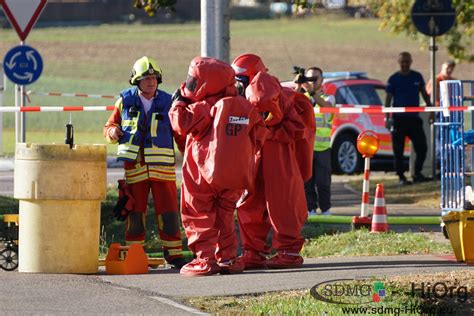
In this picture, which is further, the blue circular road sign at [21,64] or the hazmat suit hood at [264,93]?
the blue circular road sign at [21,64]

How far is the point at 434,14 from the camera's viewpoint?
21000 mm

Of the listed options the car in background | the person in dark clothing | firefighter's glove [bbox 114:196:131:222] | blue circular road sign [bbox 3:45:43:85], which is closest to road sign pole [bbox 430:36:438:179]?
the person in dark clothing

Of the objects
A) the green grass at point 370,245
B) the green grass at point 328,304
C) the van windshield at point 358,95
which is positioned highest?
the van windshield at point 358,95

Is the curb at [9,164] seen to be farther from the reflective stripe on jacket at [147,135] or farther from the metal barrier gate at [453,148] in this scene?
the reflective stripe on jacket at [147,135]

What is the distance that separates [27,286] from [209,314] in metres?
1.77

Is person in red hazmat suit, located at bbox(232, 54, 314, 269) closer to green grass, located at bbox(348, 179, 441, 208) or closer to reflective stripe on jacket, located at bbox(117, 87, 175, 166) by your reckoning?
reflective stripe on jacket, located at bbox(117, 87, 175, 166)

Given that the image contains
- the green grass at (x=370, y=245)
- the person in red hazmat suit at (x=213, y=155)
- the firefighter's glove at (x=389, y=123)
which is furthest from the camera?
the firefighter's glove at (x=389, y=123)

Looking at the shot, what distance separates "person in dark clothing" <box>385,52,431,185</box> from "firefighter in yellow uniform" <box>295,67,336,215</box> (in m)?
4.86

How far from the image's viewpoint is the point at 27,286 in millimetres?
10391

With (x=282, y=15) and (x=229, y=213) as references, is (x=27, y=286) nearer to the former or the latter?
(x=229, y=213)

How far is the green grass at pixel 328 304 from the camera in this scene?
9.38 meters

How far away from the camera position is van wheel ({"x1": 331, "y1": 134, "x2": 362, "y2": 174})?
23.3 m

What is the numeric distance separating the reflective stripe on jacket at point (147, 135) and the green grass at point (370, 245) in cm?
209

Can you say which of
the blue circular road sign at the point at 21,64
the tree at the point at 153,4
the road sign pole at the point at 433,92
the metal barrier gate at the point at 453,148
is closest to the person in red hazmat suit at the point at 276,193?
the metal barrier gate at the point at 453,148
